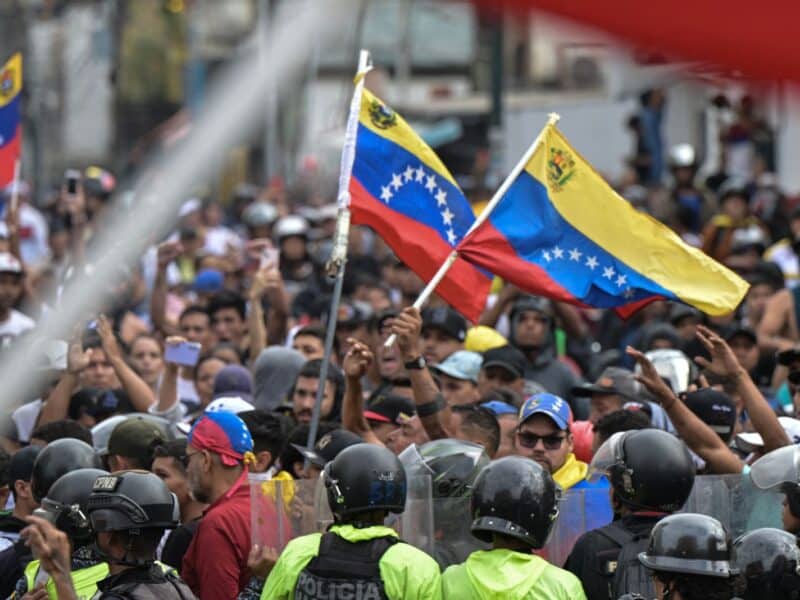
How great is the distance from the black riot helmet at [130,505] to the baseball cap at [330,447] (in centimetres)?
143

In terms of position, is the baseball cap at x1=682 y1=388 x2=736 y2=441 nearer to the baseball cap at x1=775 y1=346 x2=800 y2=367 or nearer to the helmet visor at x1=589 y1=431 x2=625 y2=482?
the baseball cap at x1=775 y1=346 x2=800 y2=367

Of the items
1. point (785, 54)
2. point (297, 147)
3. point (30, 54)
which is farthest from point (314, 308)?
point (297, 147)

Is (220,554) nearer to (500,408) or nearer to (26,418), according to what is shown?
(500,408)

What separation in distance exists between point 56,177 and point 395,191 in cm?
3245

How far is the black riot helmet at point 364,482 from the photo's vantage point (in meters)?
4.93

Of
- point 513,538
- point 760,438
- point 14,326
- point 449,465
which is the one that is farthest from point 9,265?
point 513,538

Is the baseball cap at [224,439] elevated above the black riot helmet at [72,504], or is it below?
below

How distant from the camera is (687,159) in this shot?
19.5 meters

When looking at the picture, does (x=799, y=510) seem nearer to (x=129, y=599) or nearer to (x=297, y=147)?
(x=129, y=599)

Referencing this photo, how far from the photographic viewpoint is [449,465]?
625 centimetres

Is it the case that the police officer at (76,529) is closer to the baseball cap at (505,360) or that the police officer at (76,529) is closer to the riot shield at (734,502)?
the riot shield at (734,502)

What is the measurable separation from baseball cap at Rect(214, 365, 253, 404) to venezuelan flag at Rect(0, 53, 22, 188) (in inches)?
192

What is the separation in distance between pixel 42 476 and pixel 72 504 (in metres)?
0.71

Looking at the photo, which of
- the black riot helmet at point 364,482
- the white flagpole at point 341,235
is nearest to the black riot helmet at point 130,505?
the black riot helmet at point 364,482
